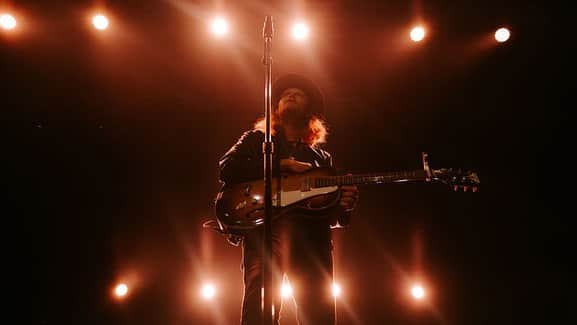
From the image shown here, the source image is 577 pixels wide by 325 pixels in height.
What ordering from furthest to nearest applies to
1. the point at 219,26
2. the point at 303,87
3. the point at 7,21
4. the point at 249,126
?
the point at 249,126 < the point at 219,26 < the point at 303,87 < the point at 7,21

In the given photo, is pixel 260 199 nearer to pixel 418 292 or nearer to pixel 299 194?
pixel 299 194

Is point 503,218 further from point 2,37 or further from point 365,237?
point 2,37

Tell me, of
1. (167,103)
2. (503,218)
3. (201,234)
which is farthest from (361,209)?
(167,103)

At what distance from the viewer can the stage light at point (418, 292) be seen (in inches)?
130

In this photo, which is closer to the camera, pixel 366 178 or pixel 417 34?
pixel 366 178

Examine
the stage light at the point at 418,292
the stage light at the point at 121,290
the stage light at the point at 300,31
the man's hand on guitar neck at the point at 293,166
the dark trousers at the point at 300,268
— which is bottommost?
the stage light at the point at 418,292

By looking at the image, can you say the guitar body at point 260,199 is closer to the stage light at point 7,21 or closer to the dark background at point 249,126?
the dark background at point 249,126

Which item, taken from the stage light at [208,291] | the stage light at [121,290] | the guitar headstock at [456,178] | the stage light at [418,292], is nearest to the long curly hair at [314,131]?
the guitar headstock at [456,178]

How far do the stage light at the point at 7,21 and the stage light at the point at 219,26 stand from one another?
147 centimetres

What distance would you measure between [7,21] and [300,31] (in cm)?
228

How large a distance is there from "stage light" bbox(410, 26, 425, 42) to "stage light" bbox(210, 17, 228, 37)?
1.71 meters

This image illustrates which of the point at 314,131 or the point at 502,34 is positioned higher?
the point at 502,34

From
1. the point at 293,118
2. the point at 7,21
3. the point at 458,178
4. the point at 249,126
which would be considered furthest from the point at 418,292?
the point at 7,21

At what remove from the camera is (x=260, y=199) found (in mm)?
2295
